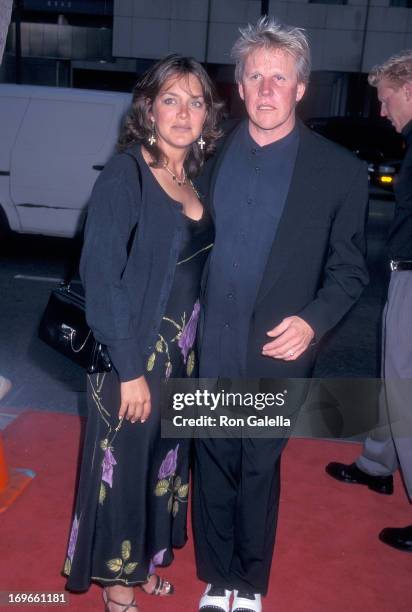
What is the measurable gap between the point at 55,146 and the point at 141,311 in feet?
19.8

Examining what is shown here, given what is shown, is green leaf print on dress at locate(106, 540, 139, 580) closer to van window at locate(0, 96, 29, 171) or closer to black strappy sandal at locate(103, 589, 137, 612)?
black strappy sandal at locate(103, 589, 137, 612)

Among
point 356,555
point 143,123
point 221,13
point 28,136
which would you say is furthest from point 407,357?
point 221,13

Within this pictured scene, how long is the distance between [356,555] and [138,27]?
25.9 meters

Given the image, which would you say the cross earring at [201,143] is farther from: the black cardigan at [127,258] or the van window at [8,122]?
the van window at [8,122]

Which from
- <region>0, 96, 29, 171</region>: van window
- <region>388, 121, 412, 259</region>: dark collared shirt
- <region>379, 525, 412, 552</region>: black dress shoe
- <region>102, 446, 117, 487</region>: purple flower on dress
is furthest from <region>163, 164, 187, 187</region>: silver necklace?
<region>0, 96, 29, 171</region>: van window

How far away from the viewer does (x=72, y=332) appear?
8.71ft

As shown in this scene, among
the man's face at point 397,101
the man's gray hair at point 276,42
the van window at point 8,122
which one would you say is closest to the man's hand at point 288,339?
the man's gray hair at point 276,42

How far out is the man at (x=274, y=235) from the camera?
235cm

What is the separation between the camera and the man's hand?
91.8 inches

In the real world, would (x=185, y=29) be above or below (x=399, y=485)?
above

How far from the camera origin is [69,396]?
478cm

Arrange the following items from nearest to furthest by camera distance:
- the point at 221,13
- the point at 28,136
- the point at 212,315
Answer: the point at 212,315 → the point at 28,136 → the point at 221,13

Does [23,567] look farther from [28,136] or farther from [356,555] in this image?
[28,136]

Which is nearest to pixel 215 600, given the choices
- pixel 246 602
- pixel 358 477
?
pixel 246 602
